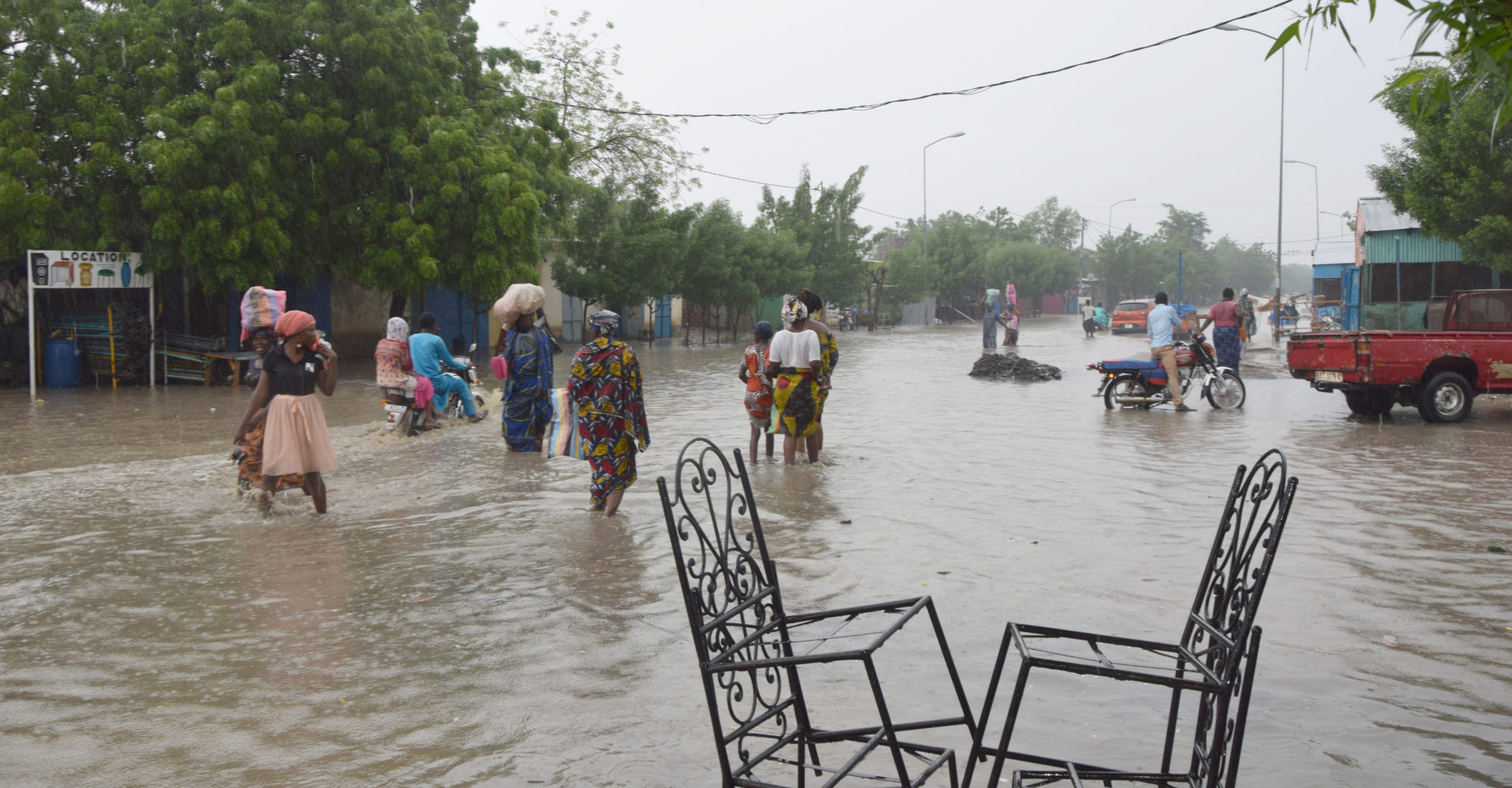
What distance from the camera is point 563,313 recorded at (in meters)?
39.0

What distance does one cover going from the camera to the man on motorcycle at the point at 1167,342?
15891mm

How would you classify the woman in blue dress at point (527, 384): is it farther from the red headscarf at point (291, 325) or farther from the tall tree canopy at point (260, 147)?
the tall tree canopy at point (260, 147)

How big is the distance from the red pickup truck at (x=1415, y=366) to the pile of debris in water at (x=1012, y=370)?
7.62m

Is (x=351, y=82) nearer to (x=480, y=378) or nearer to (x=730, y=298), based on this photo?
(x=480, y=378)

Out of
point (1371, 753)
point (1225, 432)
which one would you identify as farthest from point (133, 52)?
point (1371, 753)

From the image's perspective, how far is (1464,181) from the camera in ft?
63.1

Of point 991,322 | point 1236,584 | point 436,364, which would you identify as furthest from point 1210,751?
point 991,322

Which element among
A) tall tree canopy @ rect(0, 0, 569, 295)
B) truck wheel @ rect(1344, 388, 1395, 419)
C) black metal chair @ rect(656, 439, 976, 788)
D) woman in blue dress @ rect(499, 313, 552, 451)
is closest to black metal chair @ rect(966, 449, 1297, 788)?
black metal chair @ rect(656, 439, 976, 788)

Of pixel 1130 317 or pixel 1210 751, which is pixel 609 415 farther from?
pixel 1130 317

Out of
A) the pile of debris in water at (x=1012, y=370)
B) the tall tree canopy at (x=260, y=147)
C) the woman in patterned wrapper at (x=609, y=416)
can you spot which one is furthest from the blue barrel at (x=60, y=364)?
the pile of debris in water at (x=1012, y=370)

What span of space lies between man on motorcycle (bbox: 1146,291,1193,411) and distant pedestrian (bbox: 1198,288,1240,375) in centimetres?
258

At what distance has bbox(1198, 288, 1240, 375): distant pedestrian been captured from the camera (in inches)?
724

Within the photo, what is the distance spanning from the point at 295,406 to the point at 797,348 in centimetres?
443

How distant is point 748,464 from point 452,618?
222 inches
